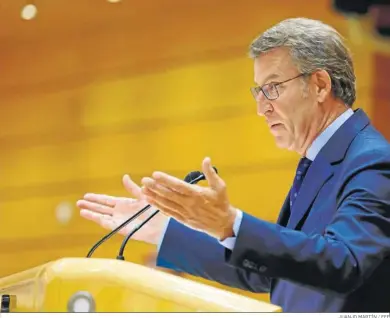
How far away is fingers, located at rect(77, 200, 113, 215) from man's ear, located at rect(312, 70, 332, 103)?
19.9 inches

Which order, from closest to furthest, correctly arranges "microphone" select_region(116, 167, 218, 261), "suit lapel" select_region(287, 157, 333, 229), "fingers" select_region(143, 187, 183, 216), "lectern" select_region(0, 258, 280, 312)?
"lectern" select_region(0, 258, 280, 312) → "fingers" select_region(143, 187, 183, 216) → "microphone" select_region(116, 167, 218, 261) → "suit lapel" select_region(287, 157, 333, 229)

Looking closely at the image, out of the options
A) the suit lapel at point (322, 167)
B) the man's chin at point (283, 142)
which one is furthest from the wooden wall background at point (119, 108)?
the suit lapel at point (322, 167)

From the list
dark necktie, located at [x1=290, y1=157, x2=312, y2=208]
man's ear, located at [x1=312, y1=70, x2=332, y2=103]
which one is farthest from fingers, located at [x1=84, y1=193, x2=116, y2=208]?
man's ear, located at [x1=312, y1=70, x2=332, y2=103]

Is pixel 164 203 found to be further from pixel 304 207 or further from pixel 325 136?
pixel 325 136

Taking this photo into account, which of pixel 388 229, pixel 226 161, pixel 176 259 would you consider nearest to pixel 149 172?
pixel 226 161

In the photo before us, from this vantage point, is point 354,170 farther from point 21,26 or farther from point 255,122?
point 21,26

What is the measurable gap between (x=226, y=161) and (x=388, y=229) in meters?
2.47

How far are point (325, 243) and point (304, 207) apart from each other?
23 centimetres

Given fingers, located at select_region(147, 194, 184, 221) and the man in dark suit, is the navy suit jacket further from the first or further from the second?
fingers, located at select_region(147, 194, 184, 221)

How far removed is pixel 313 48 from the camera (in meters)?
1.54

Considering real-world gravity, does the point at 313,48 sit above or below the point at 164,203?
above

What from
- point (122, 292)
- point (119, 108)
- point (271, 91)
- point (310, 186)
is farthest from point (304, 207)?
point (119, 108)

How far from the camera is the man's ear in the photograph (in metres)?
1.55

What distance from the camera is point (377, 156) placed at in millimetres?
1369
